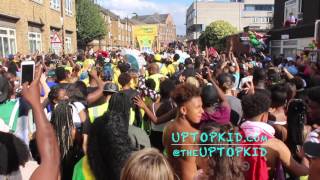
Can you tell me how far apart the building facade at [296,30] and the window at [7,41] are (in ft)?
49.0

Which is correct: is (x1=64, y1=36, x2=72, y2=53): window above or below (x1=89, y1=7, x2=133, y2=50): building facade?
below

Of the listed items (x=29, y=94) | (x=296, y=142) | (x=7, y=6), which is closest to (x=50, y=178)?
(x=29, y=94)

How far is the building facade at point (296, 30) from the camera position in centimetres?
1973

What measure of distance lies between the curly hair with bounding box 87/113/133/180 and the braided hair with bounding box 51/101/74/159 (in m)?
0.80

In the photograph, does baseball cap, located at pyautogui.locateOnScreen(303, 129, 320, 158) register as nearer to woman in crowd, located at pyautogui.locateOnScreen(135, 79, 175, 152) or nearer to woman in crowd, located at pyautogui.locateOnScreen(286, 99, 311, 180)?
woman in crowd, located at pyautogui.locateOnScreen(286, 99, 311, 180)

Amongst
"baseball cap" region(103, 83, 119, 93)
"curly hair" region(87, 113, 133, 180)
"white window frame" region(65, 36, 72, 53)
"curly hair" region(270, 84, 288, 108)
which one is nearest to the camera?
"curly hair" region(87, 113, 133, 180)

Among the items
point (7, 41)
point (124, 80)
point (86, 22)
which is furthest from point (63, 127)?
point (86, 22)

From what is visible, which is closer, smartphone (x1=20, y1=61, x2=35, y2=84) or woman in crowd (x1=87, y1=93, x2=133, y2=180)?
woman in crowd (x1=87, y1=93, x2=133, y2=180)

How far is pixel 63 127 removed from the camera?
11.6 ft

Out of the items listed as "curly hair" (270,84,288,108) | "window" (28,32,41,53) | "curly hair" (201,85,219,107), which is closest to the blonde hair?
"curly hair" (201,85,219,107)

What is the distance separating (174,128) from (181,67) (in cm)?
647

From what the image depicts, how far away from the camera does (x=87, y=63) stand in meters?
10.1

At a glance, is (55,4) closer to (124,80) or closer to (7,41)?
(7,41)

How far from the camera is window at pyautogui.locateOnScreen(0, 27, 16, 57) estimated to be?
1791 cm
